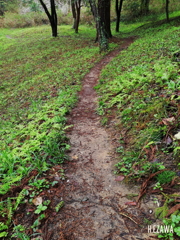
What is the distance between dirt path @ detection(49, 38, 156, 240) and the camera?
7.12 ft

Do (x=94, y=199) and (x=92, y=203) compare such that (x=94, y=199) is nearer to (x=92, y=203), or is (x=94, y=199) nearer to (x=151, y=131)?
(x=92, y=203)

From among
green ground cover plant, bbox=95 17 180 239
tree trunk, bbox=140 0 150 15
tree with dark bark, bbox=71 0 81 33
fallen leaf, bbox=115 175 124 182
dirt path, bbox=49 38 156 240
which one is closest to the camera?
dirt path, bbox=49 38 156 240

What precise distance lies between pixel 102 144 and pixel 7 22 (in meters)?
40.0

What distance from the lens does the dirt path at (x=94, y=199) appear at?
2.17 meters

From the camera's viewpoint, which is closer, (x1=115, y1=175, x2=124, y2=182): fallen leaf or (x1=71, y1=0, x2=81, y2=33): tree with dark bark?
(x1=115, y1=175, x2=124, y2=182): fallen leaf

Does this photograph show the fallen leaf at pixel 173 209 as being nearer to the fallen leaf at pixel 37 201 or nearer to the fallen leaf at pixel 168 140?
the fallen leaf at pixel 168 140

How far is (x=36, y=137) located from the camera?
4.33 meters

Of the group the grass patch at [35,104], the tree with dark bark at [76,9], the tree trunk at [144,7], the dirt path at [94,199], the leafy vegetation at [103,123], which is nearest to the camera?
the dirt path at [94,199]

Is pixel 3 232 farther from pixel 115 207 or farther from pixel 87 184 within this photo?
pixel 115 207

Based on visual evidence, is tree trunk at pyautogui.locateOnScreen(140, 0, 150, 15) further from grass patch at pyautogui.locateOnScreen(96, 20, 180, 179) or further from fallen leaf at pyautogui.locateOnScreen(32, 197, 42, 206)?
fallen leaf at pyautogui.locateOnScreen(32, 197, 42, 206)

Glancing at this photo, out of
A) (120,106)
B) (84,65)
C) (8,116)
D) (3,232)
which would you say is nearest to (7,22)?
(84,65)

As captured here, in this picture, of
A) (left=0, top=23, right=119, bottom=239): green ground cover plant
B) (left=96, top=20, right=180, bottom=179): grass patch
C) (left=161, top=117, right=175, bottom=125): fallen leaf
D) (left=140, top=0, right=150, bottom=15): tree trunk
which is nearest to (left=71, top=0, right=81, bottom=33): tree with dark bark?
(left=0, top=23, right=119, bottom=239): green ground cover plant

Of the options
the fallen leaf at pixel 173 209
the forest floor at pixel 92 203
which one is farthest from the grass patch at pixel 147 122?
the fallen leaf at pixel 173 209

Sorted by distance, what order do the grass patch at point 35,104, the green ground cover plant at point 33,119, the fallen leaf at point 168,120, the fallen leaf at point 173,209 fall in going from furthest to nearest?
the grass patch at point 35,104, the fallen leaf at point 168,120, the green ground cover plant at point 33,119, the fallen leaf at point 173,209
